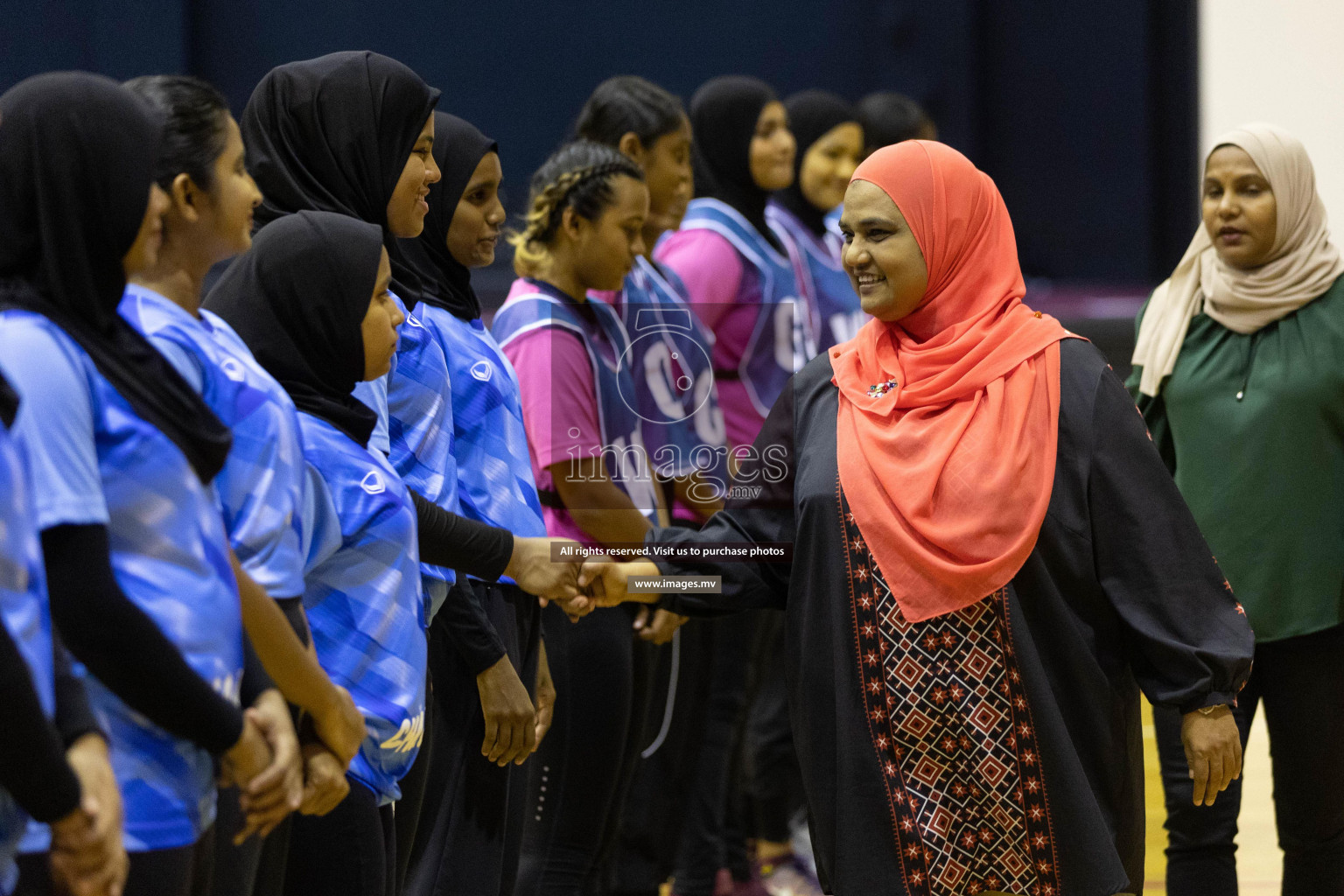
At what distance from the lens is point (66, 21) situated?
13.6 ft

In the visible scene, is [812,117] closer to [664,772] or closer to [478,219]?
[664,772]

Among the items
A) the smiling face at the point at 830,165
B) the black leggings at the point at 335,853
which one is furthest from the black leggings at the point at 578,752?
the smiling face at the point at 830,165

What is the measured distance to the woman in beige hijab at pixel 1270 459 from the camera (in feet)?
8.25

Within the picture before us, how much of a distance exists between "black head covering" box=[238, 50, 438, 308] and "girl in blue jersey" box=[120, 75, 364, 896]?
0.43 meters

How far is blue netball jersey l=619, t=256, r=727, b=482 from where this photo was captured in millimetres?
2311

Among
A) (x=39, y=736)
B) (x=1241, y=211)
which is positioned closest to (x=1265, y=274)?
(x=1241, y=211)

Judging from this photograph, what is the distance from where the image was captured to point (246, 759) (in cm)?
135

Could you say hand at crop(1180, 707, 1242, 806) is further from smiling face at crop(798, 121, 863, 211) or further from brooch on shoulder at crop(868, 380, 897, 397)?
smiling face at crop(798, 121, 863, 211)

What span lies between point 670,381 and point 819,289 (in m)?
1.84

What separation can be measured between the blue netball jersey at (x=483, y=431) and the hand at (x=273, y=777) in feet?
2.27

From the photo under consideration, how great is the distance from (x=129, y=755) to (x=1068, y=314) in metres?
5.41

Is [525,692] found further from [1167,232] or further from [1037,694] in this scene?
[1167,232]

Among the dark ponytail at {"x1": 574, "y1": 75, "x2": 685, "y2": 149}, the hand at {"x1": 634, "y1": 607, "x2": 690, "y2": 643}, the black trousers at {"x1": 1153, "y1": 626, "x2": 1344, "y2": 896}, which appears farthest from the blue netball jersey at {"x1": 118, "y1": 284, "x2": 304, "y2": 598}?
the dark ponytail at {"x1": 574, "y1": 75, "x2": 685, "y2": 149}

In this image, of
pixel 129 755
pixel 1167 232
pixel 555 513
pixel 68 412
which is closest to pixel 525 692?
pixel 555 513
